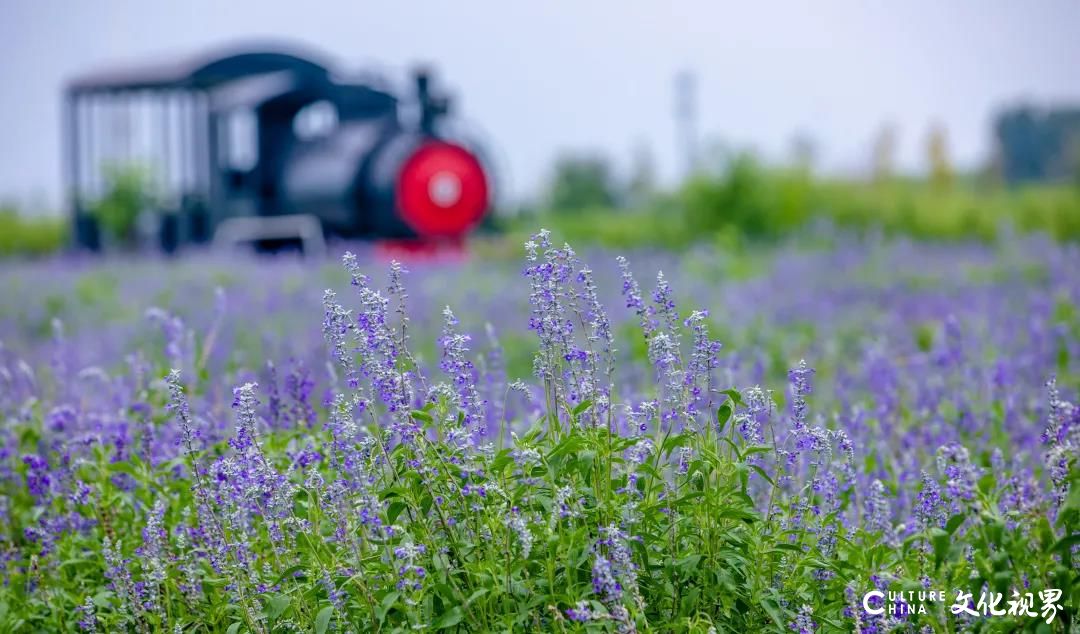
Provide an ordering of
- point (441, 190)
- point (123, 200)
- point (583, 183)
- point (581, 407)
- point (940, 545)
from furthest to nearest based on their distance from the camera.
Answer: point (583, 183)
point (123, 200)
point (441, 190)
point (581, 407)
point (940, 545)

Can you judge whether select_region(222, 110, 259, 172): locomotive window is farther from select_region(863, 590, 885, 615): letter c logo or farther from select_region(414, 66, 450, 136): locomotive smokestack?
select_region(863, 590, 885, 615): letter c logo

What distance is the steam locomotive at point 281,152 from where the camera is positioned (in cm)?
1811

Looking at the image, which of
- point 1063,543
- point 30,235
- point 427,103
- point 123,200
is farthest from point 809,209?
point 1063,543

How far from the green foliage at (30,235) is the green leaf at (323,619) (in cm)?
2664

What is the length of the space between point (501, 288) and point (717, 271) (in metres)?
2.57

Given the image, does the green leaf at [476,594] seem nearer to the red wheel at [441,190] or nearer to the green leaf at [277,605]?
the green leaf at [277,605]

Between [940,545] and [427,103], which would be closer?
[940,545]

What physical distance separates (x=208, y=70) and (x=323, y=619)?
57.4 ft

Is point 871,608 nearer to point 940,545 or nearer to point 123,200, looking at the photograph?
point 940,545

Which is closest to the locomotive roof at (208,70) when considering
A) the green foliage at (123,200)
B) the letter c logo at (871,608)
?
the green foliage at (123,200)

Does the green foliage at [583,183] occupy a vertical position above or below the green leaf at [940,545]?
below

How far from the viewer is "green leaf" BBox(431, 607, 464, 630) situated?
299 cm

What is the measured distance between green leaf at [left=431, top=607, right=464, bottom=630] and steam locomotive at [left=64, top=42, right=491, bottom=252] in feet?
48.7

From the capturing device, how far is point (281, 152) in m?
20.2
